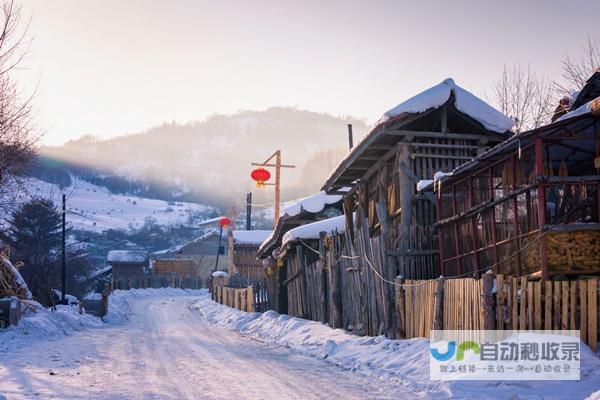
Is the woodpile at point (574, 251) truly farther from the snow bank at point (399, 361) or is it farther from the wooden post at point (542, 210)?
the snow bank at point (399, 361)

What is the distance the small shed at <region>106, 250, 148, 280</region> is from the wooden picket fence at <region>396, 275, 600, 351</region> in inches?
2355

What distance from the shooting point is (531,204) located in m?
10.4

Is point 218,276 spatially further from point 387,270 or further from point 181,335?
point 387,270

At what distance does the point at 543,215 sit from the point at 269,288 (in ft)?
52.2

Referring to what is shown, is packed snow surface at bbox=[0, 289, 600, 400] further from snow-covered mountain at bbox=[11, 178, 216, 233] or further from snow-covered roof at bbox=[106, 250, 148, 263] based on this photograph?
snow-covered mountain at bbox=[11, 178, 216, 233]

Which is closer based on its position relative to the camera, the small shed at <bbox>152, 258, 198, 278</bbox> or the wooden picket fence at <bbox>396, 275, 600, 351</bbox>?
the wooden picket fence at <bbox>396, 275, 600, 351</bbox>

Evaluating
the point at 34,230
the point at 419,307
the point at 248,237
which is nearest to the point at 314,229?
the point at 419,307

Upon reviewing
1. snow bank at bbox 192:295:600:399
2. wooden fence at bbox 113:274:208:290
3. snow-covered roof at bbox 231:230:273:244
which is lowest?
wooden fence at bbox 113:274:208:290

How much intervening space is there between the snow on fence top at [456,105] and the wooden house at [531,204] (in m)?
1.83

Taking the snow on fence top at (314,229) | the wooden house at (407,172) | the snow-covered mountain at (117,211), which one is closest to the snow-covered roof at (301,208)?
the snow on fence top at (314,229)

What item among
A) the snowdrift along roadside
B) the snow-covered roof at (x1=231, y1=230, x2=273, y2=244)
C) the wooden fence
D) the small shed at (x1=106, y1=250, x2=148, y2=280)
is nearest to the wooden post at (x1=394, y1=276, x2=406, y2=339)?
the snowdrift along roadside

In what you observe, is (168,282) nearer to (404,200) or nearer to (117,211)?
(404,200)

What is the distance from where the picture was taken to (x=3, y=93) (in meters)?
14.1

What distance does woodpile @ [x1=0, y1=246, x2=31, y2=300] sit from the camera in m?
16.9
